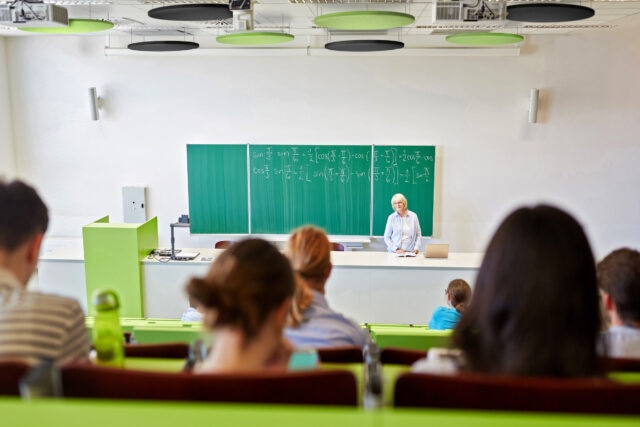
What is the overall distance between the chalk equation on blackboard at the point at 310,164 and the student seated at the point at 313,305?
17.5 feet

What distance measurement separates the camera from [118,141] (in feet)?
26.0

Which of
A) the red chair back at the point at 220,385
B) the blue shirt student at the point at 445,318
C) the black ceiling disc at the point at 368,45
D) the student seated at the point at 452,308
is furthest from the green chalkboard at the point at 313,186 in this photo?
the red chair back at the point at 220,385

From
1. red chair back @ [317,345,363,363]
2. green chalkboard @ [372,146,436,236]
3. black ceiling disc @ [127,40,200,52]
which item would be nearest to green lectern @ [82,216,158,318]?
black ceiling disc @ [127,40,200,52]

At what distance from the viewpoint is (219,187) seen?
777cm

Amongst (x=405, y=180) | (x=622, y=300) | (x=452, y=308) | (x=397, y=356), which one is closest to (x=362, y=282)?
(x=452, y=308)

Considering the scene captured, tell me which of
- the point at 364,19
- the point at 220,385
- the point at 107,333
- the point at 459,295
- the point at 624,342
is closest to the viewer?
the point at 220,385

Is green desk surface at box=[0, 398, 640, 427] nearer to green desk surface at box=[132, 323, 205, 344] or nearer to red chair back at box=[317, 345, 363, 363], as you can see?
red chair back at box=[317, 345, 363, 363]

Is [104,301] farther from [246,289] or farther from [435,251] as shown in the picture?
[435,251]

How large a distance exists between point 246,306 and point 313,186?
643cm

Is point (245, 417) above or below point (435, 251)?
above

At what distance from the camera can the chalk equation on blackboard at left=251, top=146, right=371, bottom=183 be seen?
25.2ft

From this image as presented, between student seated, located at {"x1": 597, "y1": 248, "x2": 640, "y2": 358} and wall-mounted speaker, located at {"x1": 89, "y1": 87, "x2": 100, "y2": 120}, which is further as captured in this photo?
wall-mounted speaker, located at {"x1": 89, "y1": 87, "x2": 100, "y2": 120}

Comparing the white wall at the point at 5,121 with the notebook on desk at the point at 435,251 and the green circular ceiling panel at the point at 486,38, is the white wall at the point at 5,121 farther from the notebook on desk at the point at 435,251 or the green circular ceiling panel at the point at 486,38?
the green circular ceiling panel at the point at 486,38

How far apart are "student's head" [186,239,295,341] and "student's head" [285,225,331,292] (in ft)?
2.77
